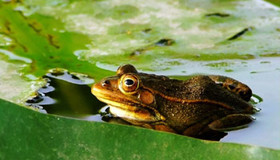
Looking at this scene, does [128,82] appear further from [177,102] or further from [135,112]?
[177,102]

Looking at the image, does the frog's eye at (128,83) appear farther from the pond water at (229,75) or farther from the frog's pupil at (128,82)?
the pond water at (229,75)

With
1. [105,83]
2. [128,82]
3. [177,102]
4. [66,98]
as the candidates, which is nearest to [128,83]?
[128,82]

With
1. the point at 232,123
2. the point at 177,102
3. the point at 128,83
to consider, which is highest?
the point at 128,83

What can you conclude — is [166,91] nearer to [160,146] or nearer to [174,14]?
[160,146]

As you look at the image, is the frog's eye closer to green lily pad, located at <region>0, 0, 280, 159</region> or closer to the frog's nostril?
the frog's nostril

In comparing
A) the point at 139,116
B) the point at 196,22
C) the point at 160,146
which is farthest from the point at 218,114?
the point at 196,22

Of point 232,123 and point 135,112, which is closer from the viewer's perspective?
point 232,123
